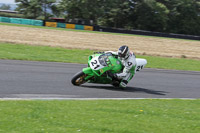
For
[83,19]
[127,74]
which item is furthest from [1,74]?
[83,19]

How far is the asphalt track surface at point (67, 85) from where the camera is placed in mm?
9453

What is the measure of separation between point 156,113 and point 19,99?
336 centimetres

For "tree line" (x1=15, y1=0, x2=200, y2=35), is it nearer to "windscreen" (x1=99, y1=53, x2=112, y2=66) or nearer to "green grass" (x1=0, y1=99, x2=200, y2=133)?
"windscreen" (x1=99, y1=53, x2=112, y2=66)

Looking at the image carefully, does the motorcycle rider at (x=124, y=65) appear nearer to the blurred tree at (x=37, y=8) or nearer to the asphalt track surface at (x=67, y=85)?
the asphalt track surface at (x=67, y=85)

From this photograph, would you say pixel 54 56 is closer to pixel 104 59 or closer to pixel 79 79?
pixel 79 79

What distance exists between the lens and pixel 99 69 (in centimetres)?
1031

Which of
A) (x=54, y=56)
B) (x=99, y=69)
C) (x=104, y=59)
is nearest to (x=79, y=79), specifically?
(x=99, y=69)

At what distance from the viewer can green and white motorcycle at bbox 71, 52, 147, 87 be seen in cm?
1032

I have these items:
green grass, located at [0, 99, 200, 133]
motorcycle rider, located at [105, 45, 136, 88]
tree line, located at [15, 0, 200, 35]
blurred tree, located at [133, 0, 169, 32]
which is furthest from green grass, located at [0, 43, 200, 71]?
blurred tree, located at [133, 0, 169, 32]

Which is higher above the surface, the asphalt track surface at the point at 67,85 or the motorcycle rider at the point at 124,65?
the motorcycle rider at the point at 124,65

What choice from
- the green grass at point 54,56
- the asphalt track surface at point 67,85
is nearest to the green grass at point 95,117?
the asphalt track surface at point 67,85

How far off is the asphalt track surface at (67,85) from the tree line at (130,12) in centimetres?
4310

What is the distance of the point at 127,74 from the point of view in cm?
1071

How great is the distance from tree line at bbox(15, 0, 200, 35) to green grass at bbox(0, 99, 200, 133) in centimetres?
4905
